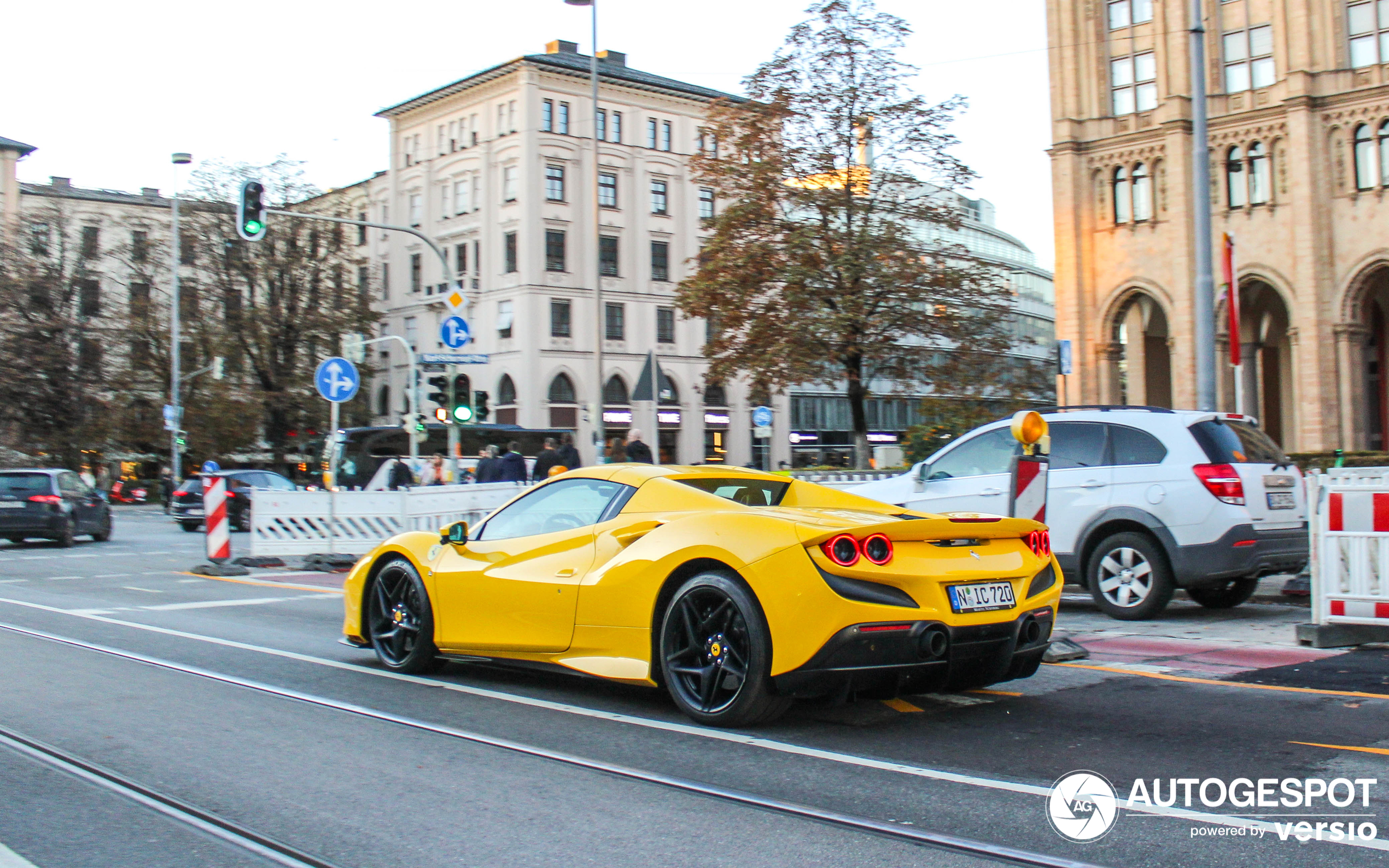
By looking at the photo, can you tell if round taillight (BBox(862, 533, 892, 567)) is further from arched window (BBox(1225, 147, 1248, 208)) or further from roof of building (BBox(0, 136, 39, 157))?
roof of building (BBox(0, 136, 39, 157))

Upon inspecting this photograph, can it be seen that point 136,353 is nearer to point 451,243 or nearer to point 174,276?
point 174,276

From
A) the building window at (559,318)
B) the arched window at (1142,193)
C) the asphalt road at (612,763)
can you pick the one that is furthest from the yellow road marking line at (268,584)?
the building window at (559,318)

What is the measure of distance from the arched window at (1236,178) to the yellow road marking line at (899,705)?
39891 millimetres

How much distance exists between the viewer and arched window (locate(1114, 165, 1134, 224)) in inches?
1726

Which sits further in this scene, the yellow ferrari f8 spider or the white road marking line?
the yellow ferrari f8 spider

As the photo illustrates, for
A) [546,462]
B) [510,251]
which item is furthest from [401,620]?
[510,251]

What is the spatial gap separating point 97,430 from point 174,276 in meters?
8.19

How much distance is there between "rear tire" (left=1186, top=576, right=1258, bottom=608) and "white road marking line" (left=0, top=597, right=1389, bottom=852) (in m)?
6.56

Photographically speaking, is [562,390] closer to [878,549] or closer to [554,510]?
[554,510]

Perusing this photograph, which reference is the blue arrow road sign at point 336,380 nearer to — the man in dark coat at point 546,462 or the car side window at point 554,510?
the man in dark coat at point 546,462

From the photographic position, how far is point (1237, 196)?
4169cm

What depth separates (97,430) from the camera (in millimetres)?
56344

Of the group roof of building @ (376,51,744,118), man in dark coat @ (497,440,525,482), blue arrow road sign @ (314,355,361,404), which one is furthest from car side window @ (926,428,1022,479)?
roof of building @ (376,51,744,118)

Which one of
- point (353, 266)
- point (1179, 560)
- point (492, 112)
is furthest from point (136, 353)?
point (1179, 560)
